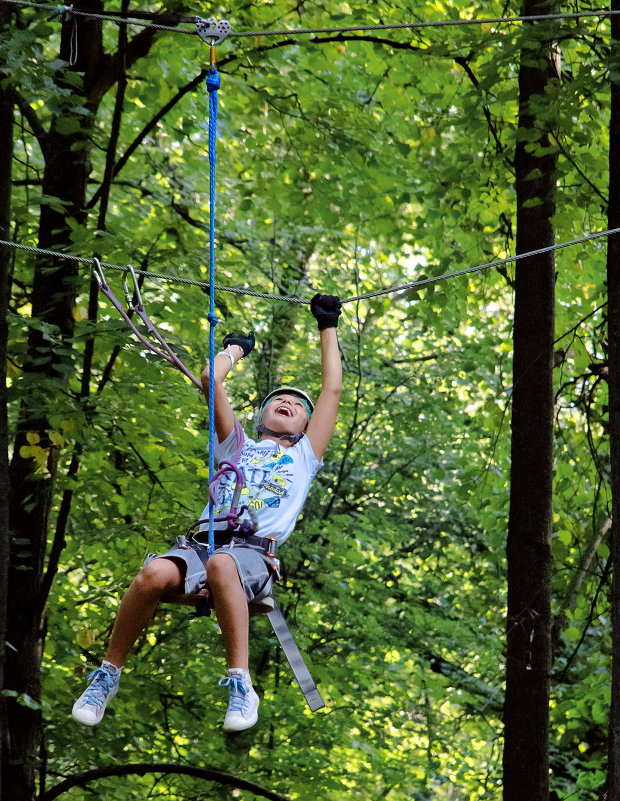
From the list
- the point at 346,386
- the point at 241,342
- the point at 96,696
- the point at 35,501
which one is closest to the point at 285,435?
the point at 241,342

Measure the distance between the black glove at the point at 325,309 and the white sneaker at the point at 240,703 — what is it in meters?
1.49

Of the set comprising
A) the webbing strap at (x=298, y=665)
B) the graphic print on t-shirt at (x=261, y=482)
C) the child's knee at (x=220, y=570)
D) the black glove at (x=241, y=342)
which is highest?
the black glove at (x=241, y=342)

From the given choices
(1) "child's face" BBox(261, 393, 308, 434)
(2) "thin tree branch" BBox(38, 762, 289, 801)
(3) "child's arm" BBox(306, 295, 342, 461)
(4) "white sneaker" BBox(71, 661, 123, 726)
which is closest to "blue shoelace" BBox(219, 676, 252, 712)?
(4) "white sneaker" BBox(71, 661, 123, 726)

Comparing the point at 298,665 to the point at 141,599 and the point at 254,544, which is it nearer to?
the point at 254,544

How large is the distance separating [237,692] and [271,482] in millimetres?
878

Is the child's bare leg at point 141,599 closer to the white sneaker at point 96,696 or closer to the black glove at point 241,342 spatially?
the white sneaker at point 96,696

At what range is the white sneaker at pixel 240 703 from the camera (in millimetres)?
3105

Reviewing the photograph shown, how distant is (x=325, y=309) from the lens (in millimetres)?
4078

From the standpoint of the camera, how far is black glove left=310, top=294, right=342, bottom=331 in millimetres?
4053

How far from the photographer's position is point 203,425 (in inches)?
306

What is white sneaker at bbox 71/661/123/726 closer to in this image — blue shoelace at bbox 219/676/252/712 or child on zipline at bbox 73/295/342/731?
child on zipline at bbox 73/295/342/731

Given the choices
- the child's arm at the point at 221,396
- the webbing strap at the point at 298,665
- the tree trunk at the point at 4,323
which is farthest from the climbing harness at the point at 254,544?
the tree trunk at the point at 4,323

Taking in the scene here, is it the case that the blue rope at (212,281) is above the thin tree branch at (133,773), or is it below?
above

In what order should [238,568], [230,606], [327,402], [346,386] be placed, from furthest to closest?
[346,386] < [327,402] < [238,568] < [230,606]
